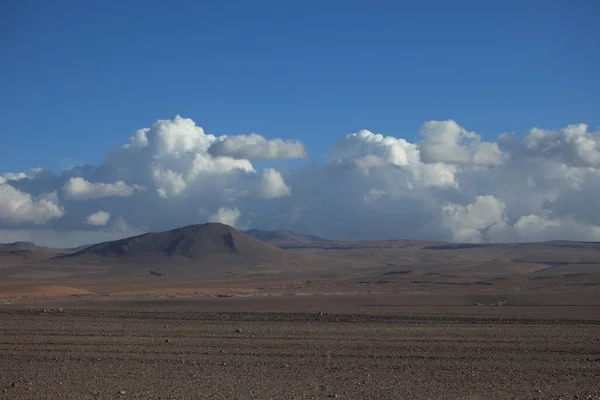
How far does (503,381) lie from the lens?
615 inches

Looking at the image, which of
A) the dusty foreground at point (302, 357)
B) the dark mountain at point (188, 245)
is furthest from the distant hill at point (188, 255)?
the dusty foreground at point (302, 357)

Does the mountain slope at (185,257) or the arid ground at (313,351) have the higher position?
the mountain slope at (185,257)

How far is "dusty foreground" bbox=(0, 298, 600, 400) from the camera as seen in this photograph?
14.8 meters

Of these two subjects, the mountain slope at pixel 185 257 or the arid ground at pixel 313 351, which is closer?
the arid ground at pixel 313 351

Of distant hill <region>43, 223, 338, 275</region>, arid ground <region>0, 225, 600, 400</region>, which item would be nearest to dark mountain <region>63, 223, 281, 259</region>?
distant hill <region>43, 223, 338, 275</region>

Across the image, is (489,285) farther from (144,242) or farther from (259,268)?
(144,242)

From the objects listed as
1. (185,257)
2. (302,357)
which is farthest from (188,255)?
(302,357)

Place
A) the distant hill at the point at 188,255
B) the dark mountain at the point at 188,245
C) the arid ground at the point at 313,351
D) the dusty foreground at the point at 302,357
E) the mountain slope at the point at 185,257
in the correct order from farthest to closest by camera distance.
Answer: the dark mountain at the point at 188,245
the distant hill at the point at 188,255
the mountain slope at the point at 185,257
the arid ground at the point at 313,351
the dusty foreground at the point at 302,357

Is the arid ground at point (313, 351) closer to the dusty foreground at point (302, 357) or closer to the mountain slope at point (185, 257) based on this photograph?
the dusty foreground at point (302, 357)

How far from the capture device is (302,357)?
19.0 meters

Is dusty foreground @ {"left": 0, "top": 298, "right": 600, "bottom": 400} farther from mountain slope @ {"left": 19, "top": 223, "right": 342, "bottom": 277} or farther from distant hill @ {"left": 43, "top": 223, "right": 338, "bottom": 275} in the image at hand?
distant hill @ {"left": 43, "top": 223, "right": 338, "bottom": 275}

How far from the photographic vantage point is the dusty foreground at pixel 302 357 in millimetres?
14828

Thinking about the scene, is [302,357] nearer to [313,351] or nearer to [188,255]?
[313,351]

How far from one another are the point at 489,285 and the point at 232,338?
45.1 m
